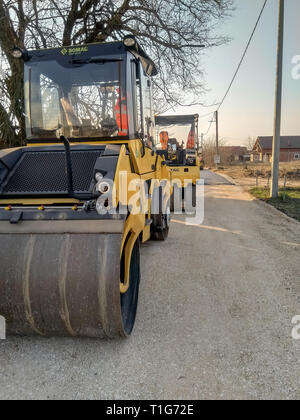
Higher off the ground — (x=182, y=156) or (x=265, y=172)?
(x=182, y=156)

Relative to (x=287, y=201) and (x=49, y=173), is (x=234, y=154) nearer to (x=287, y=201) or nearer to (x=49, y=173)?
(x=287, y=201)

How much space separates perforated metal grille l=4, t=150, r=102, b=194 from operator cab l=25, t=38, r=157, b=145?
62 cm

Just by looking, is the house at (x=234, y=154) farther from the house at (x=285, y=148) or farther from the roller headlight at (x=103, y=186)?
the roller headlight at (x=103, y=186)

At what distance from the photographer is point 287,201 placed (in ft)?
35.0

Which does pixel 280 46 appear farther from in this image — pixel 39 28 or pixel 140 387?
pixel 140 387

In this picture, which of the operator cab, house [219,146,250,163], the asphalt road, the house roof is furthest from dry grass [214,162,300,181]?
the house roof

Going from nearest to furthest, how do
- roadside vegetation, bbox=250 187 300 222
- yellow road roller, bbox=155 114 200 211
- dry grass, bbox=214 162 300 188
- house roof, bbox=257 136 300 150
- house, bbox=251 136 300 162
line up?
roadside vegetation, bbox=250 187 300 222, yellow road roller, bbox=155 114 200 211, dry grass, bbox=214 162 300 188, house, bbox=251 136 300 162, house roof, bbox=257 136 300 150

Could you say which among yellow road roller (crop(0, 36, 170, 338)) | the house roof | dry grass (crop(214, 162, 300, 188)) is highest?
the house roof

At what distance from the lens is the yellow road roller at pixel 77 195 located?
7.60 feet

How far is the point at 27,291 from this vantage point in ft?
7.60

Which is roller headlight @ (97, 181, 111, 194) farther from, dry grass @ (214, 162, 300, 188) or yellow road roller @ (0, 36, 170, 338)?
dry grass @ (214, 162, 300, 188)

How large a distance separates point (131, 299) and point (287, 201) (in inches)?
359

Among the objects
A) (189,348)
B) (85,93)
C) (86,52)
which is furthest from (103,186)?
(86,52)

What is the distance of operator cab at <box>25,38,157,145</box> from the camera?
3637 mm
